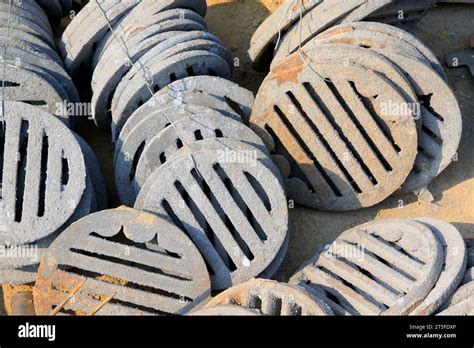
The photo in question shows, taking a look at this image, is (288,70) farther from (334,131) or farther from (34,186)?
(34,186)

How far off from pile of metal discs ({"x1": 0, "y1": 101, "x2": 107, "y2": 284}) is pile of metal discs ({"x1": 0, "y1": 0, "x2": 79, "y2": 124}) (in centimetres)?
27

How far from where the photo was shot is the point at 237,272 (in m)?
6.30

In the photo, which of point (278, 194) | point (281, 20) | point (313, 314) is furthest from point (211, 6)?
point (313, 314)

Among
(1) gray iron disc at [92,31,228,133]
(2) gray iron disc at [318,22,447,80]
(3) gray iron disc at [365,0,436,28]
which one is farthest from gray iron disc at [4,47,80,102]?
(3) gray iron disc at [365,0,436,28]

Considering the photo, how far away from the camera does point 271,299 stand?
19.0 ft

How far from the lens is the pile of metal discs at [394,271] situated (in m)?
5.66

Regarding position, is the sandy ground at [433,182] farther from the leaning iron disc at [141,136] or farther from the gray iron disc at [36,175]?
the gray iron disc at [36,175]

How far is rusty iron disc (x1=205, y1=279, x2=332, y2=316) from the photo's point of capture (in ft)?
18.8

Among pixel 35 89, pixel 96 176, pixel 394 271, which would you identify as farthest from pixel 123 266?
pixel 394 271

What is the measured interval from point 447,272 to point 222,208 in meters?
1.63

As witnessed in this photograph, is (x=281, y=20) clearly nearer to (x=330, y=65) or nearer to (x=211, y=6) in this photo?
(x=330, y=65)

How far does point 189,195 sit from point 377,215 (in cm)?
155

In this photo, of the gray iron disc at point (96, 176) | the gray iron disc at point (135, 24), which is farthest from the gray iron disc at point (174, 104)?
the gray iron disc at point (135, 24)

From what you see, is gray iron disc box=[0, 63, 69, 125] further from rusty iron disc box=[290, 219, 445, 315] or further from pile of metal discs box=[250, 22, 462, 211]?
rusty iron disc box=[290, 219, 445, 315]
